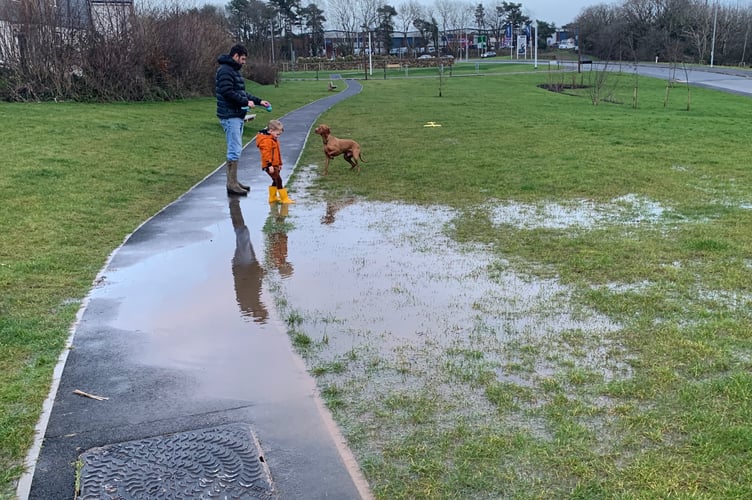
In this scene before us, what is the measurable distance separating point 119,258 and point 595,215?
18.2ft

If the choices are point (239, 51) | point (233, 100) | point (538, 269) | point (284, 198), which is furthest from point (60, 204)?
point (538, 269)

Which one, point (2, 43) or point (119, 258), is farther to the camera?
point (2, 43)

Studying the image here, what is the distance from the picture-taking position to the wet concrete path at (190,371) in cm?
319

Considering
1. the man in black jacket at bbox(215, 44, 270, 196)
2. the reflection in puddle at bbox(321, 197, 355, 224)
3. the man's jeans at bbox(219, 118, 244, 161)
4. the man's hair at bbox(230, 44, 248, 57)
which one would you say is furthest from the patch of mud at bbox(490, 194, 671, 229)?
the man's hair at bbox(230, 44, 248, 57)

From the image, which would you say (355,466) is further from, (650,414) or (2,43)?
(2,43)

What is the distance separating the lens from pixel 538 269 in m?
6.02

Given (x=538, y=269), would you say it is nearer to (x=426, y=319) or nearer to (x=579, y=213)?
(x=426, y=319)

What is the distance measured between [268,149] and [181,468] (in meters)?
6.32

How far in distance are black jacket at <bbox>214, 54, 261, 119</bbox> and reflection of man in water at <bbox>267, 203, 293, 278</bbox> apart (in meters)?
1.56

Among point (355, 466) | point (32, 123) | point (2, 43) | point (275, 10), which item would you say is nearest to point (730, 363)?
point (355, 466)

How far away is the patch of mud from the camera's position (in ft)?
25.2

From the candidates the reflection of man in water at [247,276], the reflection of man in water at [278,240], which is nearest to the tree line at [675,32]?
the reflection of man in water at [278,240]

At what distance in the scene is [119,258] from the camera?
667cm

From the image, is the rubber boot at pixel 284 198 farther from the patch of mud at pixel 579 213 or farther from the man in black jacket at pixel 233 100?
the patch of mud at pixel 579 213
